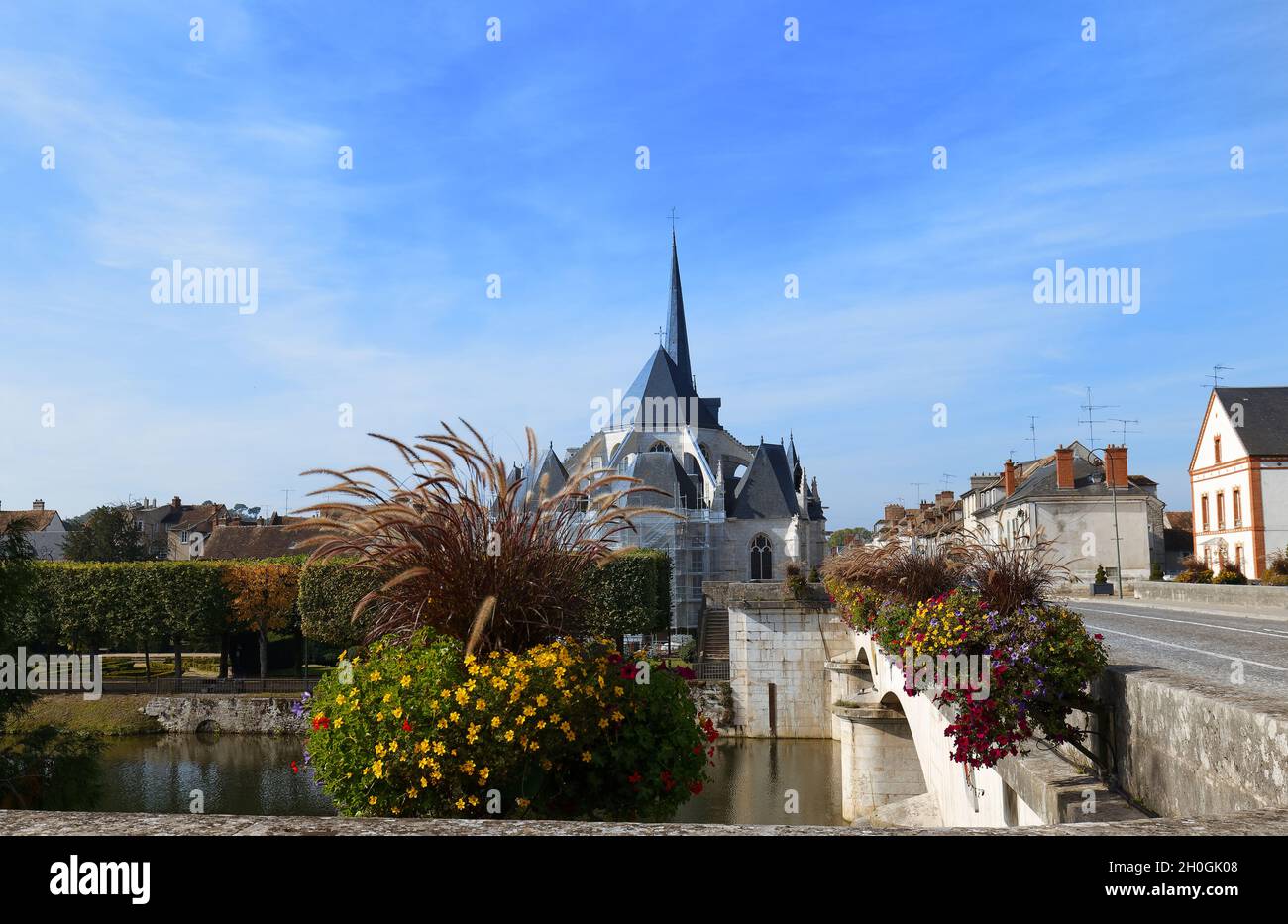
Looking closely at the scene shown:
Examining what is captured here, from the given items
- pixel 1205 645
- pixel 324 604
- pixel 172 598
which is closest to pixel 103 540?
pixel 172 598

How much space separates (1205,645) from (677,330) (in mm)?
69143

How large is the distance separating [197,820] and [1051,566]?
616cm

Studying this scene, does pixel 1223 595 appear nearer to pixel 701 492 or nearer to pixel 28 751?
pixel 28 751

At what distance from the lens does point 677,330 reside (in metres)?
80.6

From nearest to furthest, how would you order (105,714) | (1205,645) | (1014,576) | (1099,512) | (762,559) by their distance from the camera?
(1014,576) < (1205,645) < (105,714) < (1099,512) < (762,559)

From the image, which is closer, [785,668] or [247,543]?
[785,668]

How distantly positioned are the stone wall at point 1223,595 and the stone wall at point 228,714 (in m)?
27.6

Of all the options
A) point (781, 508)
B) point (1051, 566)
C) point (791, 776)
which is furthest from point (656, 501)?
point (1051, 566)

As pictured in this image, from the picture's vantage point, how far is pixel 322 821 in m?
2.62

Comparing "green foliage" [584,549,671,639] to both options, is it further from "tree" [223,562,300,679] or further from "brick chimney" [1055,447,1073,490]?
"brick chimney" [1055,447,1073,490]

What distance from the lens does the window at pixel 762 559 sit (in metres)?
62.3

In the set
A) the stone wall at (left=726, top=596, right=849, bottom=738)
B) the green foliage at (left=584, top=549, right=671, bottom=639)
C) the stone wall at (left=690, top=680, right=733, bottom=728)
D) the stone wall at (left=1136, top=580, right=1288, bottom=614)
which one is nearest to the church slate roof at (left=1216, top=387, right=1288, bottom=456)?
the stone wall at (left=1136, top=580, right=1288, bottom=614)

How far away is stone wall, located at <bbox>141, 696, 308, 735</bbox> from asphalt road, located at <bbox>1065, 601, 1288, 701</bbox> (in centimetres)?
2647
